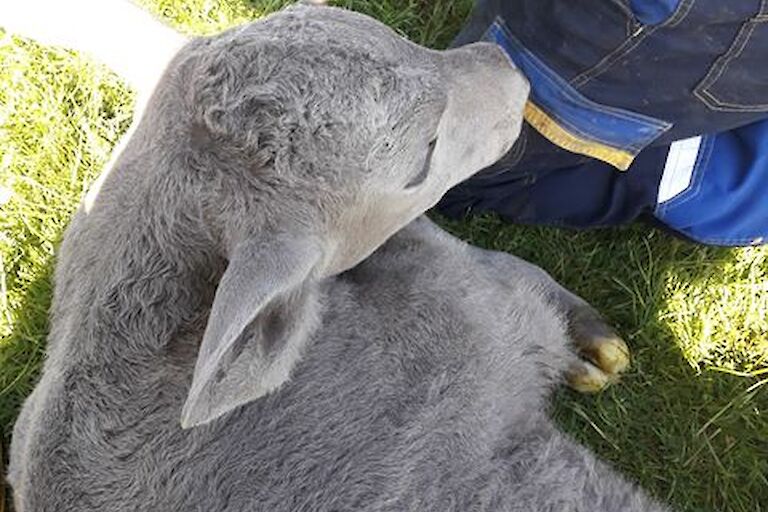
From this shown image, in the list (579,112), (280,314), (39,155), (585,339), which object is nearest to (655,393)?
(585,339)

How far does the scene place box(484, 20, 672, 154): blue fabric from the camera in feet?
11.9

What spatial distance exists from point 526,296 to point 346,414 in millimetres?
922

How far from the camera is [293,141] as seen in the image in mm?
3072

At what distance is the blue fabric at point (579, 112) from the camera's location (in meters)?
3.62

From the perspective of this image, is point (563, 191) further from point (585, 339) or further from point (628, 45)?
point (628, 45)

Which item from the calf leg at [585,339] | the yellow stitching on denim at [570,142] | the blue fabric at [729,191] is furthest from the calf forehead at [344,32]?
the blue fabric at [729,191]

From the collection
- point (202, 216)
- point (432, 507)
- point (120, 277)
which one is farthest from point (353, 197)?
point (432, 507)

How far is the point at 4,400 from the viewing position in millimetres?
4457

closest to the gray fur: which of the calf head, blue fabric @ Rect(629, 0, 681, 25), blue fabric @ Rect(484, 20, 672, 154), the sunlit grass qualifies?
the calf head

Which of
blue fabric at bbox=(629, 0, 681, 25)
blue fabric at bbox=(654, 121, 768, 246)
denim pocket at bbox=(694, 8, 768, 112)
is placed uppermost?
blue fabric at bbox=(629, 0, 681, 25)

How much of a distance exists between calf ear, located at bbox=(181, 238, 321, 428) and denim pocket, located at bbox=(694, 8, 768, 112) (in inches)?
52.2

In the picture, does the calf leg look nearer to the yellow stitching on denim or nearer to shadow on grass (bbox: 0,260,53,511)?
the yellow stitching on denim

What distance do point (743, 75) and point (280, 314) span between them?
5.19 feet

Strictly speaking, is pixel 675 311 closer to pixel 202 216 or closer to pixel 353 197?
pixel 353 197
